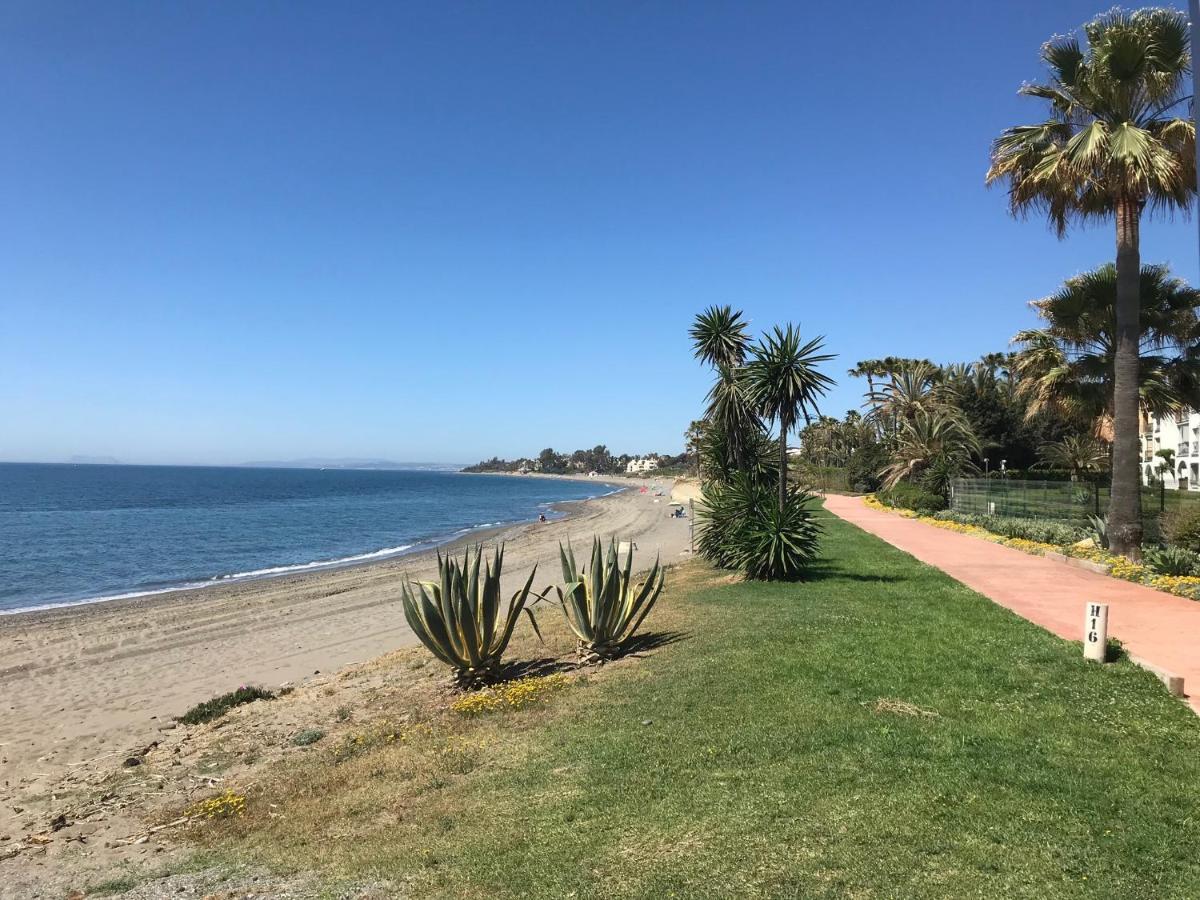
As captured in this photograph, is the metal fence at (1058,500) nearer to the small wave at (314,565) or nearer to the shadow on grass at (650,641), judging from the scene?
the shadow on grass at (650,641)

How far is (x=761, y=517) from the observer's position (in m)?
15.1

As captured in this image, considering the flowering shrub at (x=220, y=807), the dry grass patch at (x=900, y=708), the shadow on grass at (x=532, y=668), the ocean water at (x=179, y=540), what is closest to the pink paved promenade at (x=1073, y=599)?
the dry grass patch at (x=900, y=708)

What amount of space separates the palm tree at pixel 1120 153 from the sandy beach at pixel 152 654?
9596 millimetres

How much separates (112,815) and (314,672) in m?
6.35

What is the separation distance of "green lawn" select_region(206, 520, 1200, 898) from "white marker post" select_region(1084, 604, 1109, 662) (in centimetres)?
24

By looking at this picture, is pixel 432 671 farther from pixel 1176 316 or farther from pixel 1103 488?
pixel 1103 488

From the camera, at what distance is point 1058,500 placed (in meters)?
21.6

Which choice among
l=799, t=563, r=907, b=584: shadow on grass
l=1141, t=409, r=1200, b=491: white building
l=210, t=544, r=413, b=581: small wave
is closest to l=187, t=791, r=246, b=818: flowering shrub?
l=799, t=563, r=907, b=584: shadow on grass

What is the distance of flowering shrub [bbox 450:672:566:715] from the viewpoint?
798cm

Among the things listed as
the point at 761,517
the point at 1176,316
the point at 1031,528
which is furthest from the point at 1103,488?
the point at 761,517

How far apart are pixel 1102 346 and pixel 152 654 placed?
22.4 meters

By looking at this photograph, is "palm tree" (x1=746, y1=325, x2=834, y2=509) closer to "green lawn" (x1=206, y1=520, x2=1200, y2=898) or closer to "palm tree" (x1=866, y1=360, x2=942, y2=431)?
"green lawn" (x1=206, y1=520, x2=1200, y2=898)

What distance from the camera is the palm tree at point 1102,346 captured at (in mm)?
16906

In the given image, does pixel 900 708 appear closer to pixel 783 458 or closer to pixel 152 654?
pixel 783 458
